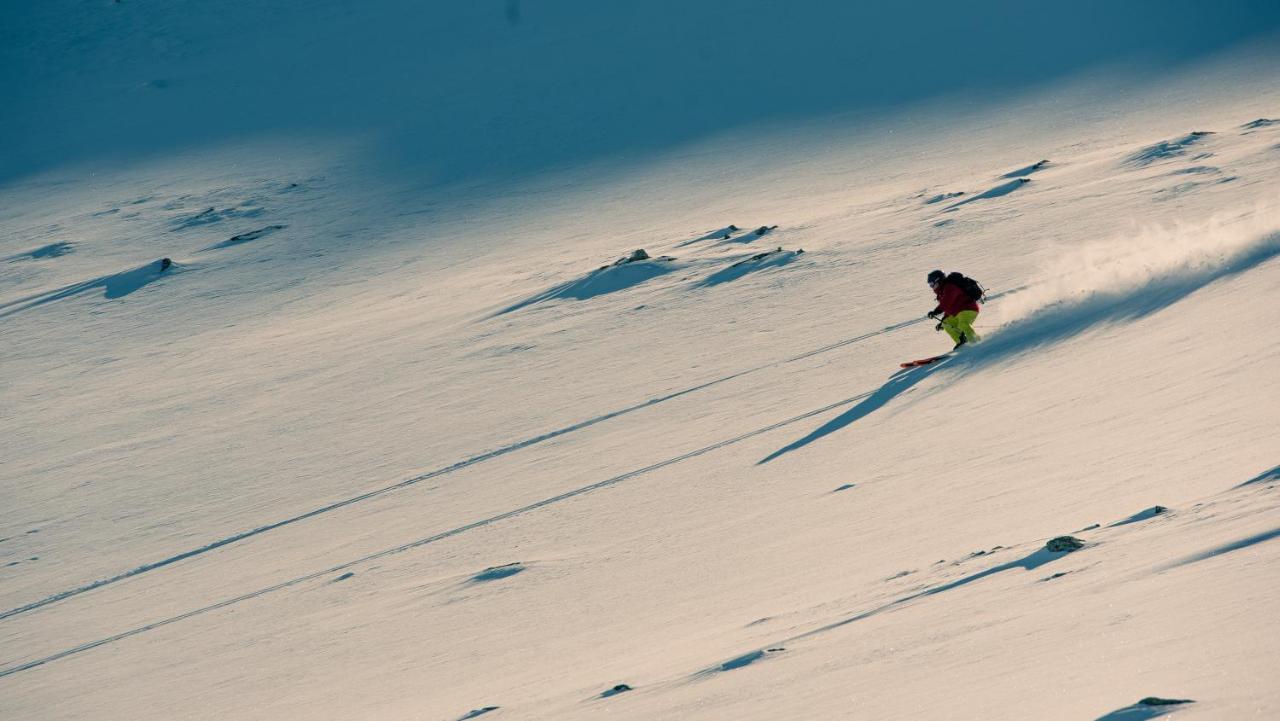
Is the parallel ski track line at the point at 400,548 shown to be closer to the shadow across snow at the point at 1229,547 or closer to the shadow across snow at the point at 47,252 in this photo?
the shadow across snow at the point at 1229,547

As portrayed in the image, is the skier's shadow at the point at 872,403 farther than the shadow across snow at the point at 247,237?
No

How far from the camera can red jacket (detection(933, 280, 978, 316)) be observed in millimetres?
12023

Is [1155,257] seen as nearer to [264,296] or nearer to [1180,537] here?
[1180,537]

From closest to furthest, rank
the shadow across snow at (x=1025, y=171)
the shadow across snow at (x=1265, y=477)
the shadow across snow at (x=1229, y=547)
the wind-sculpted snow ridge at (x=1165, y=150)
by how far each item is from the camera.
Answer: the shadow across snow at (x=1229, y=547)
the shadow across snow at (x=1265, y=477)
the wind-sculpted snow ridge at (x=1165, y=150)
the shadow across snow at (x=1025, y=171)

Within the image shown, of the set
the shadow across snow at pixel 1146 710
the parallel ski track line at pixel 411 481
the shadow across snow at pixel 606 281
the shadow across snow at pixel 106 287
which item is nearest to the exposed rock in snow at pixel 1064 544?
the shadow across snow at pixel 1146 710

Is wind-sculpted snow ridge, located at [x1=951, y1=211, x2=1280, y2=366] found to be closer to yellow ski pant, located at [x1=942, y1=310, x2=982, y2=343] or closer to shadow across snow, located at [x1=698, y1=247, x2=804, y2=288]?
yellow ski pant, located at [x1=942, y1=310, x2=982, y2=343]

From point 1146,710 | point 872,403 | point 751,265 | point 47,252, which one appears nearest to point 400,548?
point 872,403

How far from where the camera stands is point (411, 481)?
13.1 meters

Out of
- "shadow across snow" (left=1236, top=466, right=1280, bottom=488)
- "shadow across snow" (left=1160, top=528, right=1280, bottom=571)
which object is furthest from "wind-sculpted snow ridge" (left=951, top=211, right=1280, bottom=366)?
"shadow across snow" (left=1160, top=528, right=1280, bottom=571)

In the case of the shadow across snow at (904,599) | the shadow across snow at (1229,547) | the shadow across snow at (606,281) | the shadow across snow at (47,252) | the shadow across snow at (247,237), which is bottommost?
the shadow across snow at (904,599)

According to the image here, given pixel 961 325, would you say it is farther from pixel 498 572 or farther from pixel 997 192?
pixel 997 192

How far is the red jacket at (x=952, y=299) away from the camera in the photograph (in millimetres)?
12023

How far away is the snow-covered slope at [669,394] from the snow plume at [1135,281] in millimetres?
65

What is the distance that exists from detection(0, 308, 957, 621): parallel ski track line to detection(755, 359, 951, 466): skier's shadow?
198 centimetres
